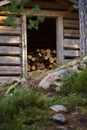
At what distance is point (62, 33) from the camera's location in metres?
14.4

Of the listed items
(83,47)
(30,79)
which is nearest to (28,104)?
(30,79)

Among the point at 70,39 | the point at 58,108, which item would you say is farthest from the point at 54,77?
the point at 70,39

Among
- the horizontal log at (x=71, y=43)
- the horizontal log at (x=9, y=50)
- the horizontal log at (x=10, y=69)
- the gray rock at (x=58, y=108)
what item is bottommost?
the horizontal log at (x=10, y=69)

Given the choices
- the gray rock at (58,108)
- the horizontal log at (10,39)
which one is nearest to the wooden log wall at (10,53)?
the horizontal log at (10,39)

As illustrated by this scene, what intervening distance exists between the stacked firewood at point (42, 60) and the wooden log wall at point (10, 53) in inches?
72.3

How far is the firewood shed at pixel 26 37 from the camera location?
13.8 metres

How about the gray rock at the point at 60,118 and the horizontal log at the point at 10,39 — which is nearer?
the gray rock at the point at 60,118

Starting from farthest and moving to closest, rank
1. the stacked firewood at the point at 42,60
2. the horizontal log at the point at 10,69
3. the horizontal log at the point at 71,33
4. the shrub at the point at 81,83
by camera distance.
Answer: the stacked firewood at the point at 42,60 < the horizontal log at the point at 71,33 < the horizontal log at the point at 10,69 < the shrub at the point at 81,83

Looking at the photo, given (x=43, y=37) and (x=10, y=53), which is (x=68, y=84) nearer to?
(x=10, y=53)

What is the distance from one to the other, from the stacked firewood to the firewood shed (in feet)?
4.17

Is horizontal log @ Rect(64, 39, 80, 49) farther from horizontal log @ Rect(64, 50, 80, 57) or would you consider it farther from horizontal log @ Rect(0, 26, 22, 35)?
horizontal log @ Rect(0, 26, 22, 35)

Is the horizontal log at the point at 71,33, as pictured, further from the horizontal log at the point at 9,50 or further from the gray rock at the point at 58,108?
the gray rock at the point at 58,108

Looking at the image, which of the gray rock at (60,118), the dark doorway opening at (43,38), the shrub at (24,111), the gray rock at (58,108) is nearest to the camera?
the shrub at (24,111)

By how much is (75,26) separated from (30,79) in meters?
6.36
